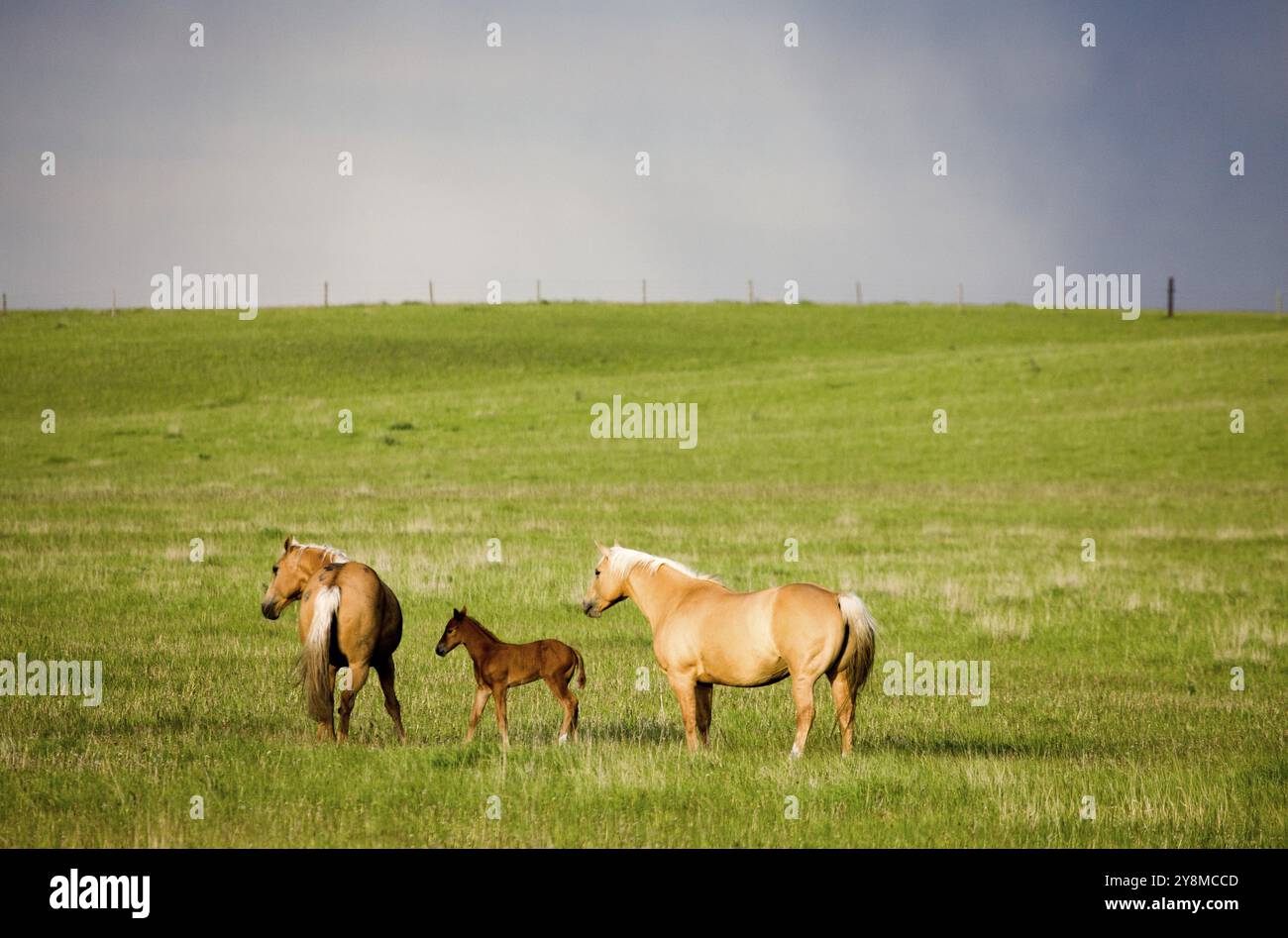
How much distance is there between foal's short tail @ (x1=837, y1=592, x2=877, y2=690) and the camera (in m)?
9.85

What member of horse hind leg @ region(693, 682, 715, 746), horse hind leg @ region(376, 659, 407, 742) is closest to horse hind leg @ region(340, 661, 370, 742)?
horse hind leg @ region(376, 659, 407, 742)

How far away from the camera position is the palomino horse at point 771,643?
980 centimetres

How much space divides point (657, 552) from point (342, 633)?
14.9 metres

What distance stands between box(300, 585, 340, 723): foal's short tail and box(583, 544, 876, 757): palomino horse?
2772mm

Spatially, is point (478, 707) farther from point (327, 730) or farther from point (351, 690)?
point (327, 730)

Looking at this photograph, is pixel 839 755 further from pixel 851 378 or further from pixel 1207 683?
pixel 851 378

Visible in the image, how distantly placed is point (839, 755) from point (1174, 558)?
18.6m

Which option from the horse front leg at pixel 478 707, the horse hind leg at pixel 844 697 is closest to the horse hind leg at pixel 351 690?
the horse front leg at pixel 478 707

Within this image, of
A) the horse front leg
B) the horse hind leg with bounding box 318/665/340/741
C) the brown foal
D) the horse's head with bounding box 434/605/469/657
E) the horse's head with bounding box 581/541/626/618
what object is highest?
the horse's head with bounding box 581/541/626/618

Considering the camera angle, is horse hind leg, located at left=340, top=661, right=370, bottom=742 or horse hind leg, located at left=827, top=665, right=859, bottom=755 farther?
horse hind leg, located at left=340, top=661, right=370, bottom=742

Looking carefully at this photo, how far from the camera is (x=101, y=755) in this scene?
396 inches

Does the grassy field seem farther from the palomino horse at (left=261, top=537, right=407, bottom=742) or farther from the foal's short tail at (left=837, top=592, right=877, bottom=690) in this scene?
the foal's short tail at (left=837, top=592, right=877, bottom=690)

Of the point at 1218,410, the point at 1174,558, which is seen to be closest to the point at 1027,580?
the point at 1174,558

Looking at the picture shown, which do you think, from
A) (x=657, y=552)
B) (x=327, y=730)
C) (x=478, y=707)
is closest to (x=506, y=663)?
(x=478, y=707)
